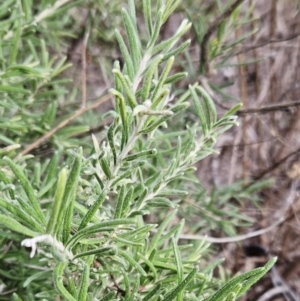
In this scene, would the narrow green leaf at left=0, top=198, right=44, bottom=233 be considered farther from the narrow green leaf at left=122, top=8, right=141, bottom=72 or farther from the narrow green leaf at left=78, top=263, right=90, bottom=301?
the narrow green leaf at left=122, top=8, right=141, bottom=72

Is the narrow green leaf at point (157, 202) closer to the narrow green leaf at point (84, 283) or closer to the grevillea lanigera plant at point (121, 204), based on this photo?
the grevillea lanigera plant at point (121, 204)

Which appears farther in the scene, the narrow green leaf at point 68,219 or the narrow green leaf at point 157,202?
the narrow green leaf at point 157,202

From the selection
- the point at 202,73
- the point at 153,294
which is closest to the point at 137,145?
the point at 153,294

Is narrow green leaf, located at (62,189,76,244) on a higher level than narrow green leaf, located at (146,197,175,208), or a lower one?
higher

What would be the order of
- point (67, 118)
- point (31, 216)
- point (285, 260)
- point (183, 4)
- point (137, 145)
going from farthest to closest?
point (285, 260) < point (183, 4) < point (67, 118) < point (137, 145) < point (31, 216)

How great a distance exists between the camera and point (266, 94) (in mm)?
2051

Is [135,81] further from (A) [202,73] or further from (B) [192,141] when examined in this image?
(A) [202,73]

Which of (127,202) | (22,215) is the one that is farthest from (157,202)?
(22,215)

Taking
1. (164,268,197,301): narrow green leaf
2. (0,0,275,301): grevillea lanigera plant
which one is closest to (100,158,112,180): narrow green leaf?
(0,0,275,301): grevillea lanigera plant

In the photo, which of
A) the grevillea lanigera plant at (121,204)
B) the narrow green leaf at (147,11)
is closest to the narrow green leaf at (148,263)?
the grevillea lanigera plant at (121,204)

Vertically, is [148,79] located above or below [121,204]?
above

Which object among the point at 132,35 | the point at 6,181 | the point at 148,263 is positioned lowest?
the point at 148,263

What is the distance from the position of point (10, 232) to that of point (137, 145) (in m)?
0.20

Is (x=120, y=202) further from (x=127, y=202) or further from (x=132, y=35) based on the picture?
(x=132, y=35)
